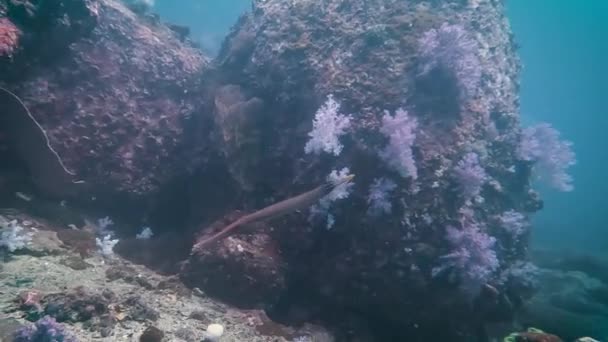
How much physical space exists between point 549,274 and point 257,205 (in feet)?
46.2

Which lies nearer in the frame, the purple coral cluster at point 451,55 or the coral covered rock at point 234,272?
the coral covered rock at point 234,272

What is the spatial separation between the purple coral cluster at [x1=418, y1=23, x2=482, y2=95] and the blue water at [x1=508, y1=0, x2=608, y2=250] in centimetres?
2598

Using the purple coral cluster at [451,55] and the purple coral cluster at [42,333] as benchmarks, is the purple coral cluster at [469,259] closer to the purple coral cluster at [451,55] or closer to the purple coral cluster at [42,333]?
the purple coral cluster at [451,55]

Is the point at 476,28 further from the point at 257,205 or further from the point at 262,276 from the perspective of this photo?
the point at 262,276

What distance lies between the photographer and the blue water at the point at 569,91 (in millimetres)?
40022

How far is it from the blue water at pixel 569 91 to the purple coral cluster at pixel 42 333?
105ft

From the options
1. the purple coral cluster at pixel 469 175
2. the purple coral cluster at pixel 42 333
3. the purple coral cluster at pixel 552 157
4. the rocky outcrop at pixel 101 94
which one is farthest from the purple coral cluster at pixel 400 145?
the purple coral cluster at pixel 552 157

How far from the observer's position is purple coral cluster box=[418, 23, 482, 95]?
25.4ft

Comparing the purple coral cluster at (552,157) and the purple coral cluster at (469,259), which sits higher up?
the purple coral cluster at (552,157)

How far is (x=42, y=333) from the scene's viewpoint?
4.04m

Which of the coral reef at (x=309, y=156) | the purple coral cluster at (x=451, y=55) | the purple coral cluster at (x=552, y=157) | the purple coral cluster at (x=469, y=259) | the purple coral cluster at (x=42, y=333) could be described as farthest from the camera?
the purple coral cluster at (x=552, y=157)

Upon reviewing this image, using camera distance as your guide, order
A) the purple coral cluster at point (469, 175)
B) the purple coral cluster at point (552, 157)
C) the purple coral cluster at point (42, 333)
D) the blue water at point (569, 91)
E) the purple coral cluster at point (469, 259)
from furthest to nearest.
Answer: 1. the blue water at point (569, 91)
2. the purple coral cluster at point (552, 157)
3. the purple coral cluster at point (469, 175)
4. the purple coral cluster at point (469, 259)
5. the purple coral cluster at point (42, 333)

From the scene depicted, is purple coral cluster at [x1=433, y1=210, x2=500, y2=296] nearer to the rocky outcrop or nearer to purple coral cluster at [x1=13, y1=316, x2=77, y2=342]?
the rocky outcrop

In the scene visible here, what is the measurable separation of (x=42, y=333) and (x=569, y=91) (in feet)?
457
